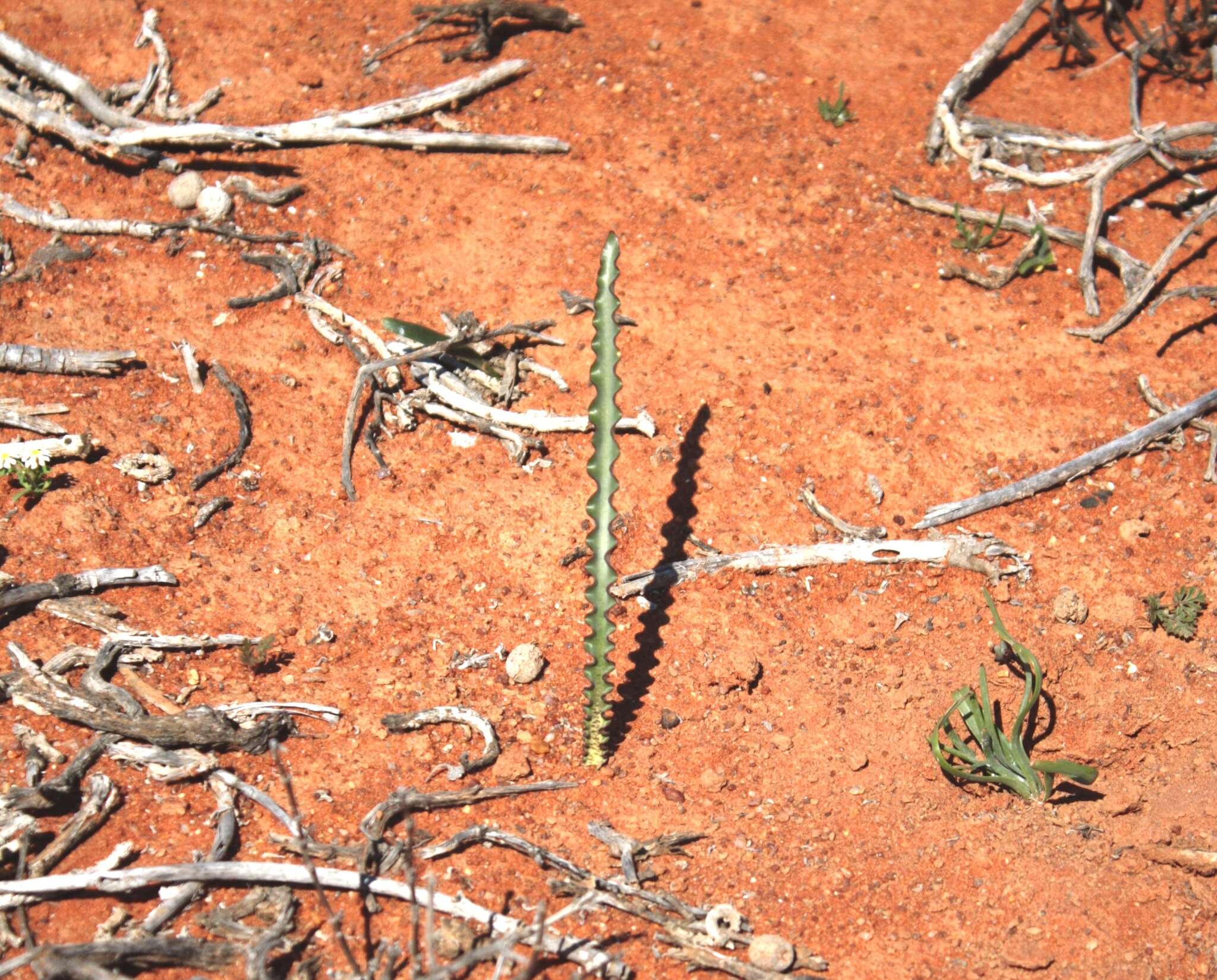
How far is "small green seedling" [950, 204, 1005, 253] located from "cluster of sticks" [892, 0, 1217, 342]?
7 centimetres

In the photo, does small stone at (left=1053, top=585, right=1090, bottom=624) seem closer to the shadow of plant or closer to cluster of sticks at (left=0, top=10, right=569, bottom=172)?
the shadow of plant

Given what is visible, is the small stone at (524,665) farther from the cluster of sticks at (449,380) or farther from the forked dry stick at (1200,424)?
the forked dry stick at (1200,424)

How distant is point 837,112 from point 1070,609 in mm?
→ 3044

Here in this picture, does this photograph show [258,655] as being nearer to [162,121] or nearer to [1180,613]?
[162,121]

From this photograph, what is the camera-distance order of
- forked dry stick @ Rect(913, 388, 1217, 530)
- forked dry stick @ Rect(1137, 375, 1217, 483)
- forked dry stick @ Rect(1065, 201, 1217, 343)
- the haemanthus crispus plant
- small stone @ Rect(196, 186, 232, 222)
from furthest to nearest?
small stone @ Rect(196, 186, 232, 222) → forked dry stick @ Rect(1065, 201, 1217, 343) → forked dry stick @ Rect(1137, 375, 1217, 483) → forked dry stick @ Rect(913, 388, 1217, 530) → the haemanthus crispus plant

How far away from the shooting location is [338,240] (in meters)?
5.41

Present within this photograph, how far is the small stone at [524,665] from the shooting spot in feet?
13.1

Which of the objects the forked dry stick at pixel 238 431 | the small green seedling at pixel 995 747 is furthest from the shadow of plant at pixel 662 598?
the forked dry stick at pixel 238 431

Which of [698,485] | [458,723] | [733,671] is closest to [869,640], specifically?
[733,671]

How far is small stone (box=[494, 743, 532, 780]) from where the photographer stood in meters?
3.69

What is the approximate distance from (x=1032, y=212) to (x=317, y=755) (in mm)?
4273

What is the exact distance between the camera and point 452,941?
315 centimetres

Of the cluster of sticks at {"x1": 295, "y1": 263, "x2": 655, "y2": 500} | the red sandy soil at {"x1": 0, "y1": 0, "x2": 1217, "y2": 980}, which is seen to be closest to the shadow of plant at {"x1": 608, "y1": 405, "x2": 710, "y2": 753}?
the red sandy soil at {"x1": 0, "y1": 0, "x2": 1217, "y2": 980}

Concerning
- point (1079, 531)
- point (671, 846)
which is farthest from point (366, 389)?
point (1079, 531)
